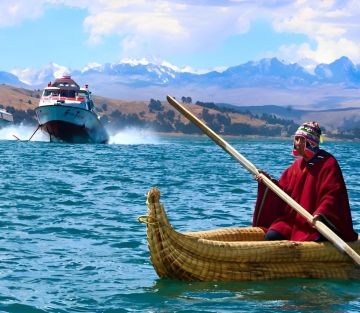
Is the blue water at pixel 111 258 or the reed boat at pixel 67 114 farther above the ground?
the reed boat at pixel 67 114

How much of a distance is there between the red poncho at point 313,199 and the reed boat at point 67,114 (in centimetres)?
6159

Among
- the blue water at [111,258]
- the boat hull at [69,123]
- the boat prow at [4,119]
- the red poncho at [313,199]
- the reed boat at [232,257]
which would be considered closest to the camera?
the blue water at [111,258]

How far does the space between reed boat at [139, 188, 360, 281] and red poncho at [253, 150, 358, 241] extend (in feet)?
1.03

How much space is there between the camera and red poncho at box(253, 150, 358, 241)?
13.1m

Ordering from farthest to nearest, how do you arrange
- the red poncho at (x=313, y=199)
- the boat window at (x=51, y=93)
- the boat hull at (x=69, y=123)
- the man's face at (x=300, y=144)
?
1. the boat window at (x=51, y=93)
2. the boat hull at (x=69, y=123)
3. the man's face at (x=300, y=144)
4. the red poncho at (x=313, y=199)

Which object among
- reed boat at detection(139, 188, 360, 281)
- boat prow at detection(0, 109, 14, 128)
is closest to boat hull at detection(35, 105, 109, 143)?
boat prow at detection(0, 109, 14, 128)

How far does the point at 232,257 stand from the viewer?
12625 mm

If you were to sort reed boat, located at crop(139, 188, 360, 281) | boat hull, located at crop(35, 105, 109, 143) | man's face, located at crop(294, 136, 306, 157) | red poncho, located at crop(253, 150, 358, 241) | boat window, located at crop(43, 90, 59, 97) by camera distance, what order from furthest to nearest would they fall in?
boat window, located at crop(43, 90, 59, 97), boat hull, located at crop(35, 105, 109, 143), man's face, located at crop(294, 136, 306, 157), red poncho, located at crop(253, 150, 358, 241), reed boat, located at crop(139, 188, 360, 281)

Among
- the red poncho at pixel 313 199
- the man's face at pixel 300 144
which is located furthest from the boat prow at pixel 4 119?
the man's face at pixel 300 144

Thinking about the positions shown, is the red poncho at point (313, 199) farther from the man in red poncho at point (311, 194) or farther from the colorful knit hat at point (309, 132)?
the colorful knit hat at point (309, 132)

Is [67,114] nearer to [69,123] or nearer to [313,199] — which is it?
[69,123]

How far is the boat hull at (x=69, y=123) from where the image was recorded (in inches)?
2950

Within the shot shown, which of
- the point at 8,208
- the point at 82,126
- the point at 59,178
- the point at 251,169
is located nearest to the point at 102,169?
the point at 59,178

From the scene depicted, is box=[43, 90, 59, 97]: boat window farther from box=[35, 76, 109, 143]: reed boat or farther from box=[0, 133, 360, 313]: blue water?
box=[0, 133, 360, 313]: blue water
